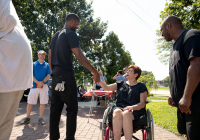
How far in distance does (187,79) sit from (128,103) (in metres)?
1.44

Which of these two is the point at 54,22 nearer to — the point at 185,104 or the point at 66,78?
the point at 66,78

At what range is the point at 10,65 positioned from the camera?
1610 mm

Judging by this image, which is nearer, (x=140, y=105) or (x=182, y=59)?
(x=182, y=59)

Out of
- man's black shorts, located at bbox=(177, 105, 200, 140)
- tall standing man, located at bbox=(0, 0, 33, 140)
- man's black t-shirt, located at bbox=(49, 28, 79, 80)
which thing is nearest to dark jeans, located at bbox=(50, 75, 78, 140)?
man's black t-shirt, located at bbox=(49, 28, 79, 80)

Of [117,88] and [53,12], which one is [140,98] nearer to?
[117,88]

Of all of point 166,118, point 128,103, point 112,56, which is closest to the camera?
point 128,103

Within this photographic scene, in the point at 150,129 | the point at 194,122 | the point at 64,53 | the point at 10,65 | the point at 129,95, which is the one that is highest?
the point at 64,53

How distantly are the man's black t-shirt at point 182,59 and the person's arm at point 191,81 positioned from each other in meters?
0.08

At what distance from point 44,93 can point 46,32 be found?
11.6 metres

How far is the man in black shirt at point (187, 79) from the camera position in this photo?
6.03 feet

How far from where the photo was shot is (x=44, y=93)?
16.2 feet

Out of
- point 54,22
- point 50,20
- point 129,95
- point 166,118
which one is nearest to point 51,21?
point 50,20

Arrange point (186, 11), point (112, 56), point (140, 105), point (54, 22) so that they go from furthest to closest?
point (112, 56) < point (54, 22) < point (186, 11) < point (140, 105)

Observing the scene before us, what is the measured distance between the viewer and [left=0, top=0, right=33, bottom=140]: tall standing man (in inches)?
62.1
